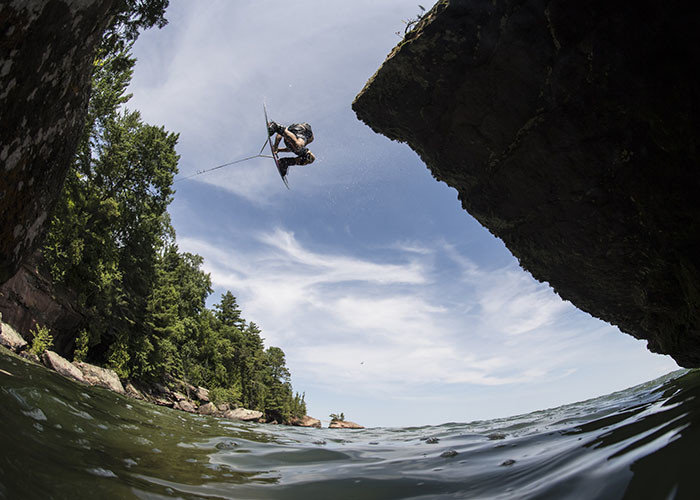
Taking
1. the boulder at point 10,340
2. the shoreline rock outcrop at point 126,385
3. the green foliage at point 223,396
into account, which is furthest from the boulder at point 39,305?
the green foliage at point 223,396

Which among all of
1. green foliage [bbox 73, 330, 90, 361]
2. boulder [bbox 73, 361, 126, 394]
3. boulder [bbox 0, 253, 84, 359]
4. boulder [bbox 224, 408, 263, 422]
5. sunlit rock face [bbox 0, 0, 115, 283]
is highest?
boulder [bbox 0, 253, 84, 359]

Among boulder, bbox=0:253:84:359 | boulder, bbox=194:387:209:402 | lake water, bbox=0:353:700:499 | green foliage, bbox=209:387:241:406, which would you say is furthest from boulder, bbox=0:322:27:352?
green foliage, bbox=209:387:241:406

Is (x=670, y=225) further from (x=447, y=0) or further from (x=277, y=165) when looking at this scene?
(x=277, y=165)

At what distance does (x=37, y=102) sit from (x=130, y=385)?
20170mm

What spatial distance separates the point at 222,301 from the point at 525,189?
1680 inches

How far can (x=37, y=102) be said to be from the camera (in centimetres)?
277

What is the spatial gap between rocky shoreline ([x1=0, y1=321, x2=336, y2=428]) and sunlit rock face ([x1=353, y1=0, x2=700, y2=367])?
13371 mm

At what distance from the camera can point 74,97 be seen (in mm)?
3309

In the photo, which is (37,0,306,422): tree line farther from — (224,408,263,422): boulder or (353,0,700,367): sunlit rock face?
(353,0,700,367): sunlit rock face

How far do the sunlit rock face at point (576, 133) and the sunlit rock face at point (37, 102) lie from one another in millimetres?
3651

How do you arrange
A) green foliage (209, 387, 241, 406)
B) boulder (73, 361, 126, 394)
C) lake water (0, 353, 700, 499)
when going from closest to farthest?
1. lake water (0, 353, 700, 499)
2. boulder (73, 361, 126, 394)
3. green foliage (209, 387, 241, 406)

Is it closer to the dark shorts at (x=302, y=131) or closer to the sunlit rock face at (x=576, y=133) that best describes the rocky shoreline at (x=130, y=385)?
the dark shorts at (x=302, y=131)

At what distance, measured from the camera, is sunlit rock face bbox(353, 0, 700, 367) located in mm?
2947

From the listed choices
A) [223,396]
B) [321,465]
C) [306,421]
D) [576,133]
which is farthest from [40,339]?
[306,421]
